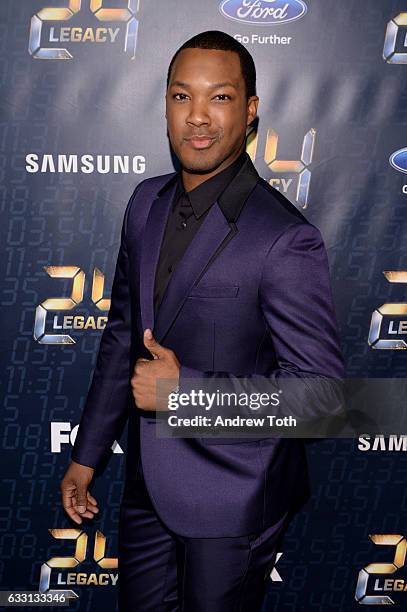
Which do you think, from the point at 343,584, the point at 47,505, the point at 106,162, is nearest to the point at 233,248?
the point at 106,162

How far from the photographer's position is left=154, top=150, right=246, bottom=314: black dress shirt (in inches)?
73.9

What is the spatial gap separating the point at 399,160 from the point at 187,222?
3.02 ft

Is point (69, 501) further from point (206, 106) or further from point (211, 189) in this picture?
point (206, 106)

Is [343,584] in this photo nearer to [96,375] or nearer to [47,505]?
[47,505]

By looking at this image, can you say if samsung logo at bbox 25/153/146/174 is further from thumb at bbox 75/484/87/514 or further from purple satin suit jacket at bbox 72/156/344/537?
thumb at bbox 75/484/87/514

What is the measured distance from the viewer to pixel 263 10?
229 cm

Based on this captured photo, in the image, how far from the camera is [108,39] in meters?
2.30

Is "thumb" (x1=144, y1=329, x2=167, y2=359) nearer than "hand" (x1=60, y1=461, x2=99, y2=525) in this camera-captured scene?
Yes

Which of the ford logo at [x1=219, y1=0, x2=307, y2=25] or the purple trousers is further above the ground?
the ford logo at [x1=219, y1=0, x2=307, y2=25]

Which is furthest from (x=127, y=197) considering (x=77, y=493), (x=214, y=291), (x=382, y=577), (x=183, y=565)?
(x=382, y=577)

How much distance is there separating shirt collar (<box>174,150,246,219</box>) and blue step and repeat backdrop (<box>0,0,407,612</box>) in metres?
0.56

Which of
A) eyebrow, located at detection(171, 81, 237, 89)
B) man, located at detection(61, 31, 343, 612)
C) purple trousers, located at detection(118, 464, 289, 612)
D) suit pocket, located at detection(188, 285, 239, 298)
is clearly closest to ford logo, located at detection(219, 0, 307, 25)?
man, located at detection(61, 31, 343, 612)

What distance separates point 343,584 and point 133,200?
5.73ft

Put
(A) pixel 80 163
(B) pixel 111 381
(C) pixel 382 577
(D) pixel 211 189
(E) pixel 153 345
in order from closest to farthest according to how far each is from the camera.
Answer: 1. (E) pixel 153 345
2. (D) pixel 211 189
3. (B) pixel 111 381
4. (A) pixel 80 163
5. (C) pixel 382 577
